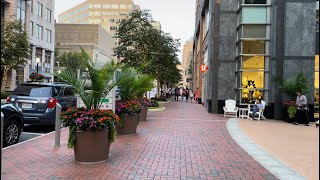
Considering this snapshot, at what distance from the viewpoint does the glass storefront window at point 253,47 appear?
19.4 metres

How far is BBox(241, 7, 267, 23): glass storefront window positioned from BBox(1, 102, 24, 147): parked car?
1356cm

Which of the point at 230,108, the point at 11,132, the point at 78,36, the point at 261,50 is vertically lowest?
the point at 11,132

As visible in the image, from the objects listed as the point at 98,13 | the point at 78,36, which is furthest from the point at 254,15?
the point at 98,13

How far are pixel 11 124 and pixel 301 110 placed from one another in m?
12.0

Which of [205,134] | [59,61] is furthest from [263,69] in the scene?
[59,61]

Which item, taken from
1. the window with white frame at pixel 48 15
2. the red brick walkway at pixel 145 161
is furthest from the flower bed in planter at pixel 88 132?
the window with white frame at pixel 48 15

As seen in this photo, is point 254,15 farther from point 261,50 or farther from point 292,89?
point 292,89

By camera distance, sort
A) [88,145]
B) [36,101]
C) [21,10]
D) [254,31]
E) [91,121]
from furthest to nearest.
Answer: [21,10] < [254,31] < [36,101] < [88,145] < [91,121]

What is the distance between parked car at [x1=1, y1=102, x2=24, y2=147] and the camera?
9086 millimetres

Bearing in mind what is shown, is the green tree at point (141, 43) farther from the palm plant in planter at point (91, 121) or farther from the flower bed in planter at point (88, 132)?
the flower bed in planter at point (88, 132)

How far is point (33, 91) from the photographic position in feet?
Result: 39.5

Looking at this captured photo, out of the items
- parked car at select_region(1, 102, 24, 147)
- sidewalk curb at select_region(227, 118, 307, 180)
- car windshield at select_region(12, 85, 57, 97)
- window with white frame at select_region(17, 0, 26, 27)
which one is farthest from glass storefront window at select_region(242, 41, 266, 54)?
window with white frame at select_region(17, 0, 26, 27)

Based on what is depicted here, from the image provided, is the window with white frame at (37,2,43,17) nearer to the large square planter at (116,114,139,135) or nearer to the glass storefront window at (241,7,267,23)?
the glass storefront window at (241,7,267,23)

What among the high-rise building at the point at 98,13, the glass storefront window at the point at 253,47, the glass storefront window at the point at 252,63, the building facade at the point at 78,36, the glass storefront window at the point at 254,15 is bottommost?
the glass storefront window at the point at 252,63
